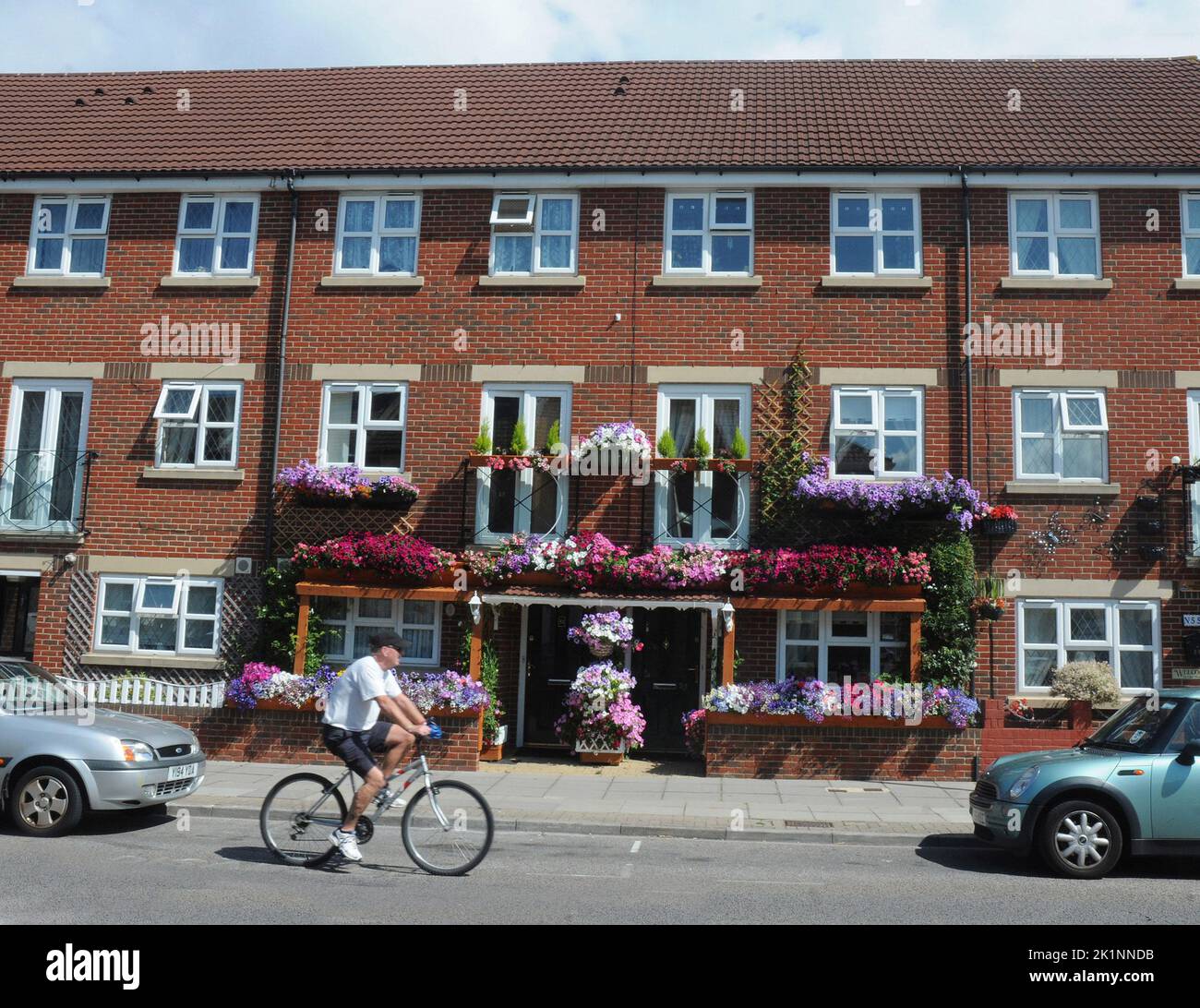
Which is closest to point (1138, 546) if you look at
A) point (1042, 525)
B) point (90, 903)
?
point (1042, 525)

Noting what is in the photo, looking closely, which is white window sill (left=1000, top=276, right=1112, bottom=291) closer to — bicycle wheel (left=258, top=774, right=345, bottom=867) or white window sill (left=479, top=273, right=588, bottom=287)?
white window sill (left=479, top=273, right=588, bottom=287)

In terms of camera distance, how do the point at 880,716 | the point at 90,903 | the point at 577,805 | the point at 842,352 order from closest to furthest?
the point at 90,903 < the point at 577,805 < the point at 880,716 < the point at 842,352

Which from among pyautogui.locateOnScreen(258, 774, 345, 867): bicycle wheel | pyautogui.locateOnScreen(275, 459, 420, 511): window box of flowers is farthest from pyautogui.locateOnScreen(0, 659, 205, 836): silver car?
pyautogui.locateOnScreen(275, 459, 420, 511): window box of flowers

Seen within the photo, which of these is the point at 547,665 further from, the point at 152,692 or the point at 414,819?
the point at 414,819

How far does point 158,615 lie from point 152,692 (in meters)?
1.23

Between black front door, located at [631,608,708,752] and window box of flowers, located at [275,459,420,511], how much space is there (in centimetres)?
372

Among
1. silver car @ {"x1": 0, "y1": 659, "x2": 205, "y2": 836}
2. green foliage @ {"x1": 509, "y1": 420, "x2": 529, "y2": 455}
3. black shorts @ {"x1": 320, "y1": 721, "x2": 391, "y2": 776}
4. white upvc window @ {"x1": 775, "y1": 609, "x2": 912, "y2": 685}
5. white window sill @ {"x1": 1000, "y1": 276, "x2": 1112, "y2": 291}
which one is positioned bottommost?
silver car @ {"x1": 0, "y1": 659, "x2": 205, "y2": 836}

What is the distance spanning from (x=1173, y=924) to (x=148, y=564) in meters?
13.5

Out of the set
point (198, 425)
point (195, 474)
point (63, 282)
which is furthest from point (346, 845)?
point (63, 282)

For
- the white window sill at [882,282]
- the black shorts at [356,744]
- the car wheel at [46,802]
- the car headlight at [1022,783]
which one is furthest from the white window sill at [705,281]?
the car wheel at [46,802]

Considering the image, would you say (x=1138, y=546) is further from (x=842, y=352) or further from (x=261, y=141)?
(x=261, y=141)

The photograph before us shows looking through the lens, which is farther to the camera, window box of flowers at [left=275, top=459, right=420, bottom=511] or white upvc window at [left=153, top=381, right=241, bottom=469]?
white upvc window at [left=153, top=381, right=241, bottom=469]

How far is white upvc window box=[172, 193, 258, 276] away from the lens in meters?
16.0

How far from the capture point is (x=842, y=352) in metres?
15.0
